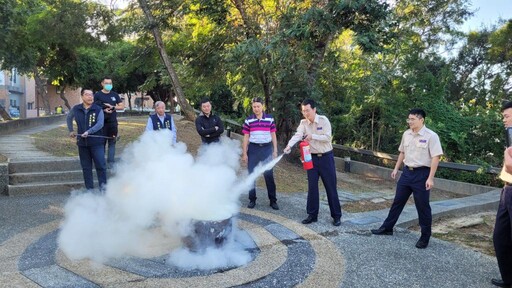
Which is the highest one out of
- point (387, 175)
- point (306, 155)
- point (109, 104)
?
point (109, 104)

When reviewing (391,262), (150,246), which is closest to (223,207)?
(150,246)

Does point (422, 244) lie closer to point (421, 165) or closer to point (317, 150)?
point (421, 165)

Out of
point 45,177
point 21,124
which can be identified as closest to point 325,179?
point 45,177

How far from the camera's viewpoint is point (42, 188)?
7008 mm

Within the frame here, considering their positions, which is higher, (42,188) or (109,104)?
(109,104)

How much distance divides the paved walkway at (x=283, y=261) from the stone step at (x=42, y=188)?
0.80 metres

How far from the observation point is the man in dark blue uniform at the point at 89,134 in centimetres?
603

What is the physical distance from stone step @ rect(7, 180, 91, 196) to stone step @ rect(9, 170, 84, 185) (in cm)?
22

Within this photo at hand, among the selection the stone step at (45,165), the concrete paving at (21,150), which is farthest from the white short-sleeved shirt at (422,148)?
the concrete paving at (21,150)

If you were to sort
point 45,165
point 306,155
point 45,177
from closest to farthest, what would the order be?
point 306,155 < point 45,177 < point 45,165

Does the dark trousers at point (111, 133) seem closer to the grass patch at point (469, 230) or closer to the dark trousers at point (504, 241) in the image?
the grass patch at point (469, 230)

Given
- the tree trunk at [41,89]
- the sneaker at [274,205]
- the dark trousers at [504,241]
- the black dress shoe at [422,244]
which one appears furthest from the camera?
the tree trunk at [41,89]

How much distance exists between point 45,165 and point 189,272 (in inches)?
209

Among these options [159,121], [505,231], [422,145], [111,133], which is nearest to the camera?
[505,231]
